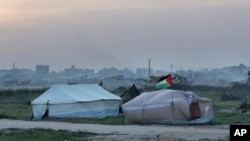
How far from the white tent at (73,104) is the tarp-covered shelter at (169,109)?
744 cm

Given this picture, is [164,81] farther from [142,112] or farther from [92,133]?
[92,133]

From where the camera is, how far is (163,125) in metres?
35.0

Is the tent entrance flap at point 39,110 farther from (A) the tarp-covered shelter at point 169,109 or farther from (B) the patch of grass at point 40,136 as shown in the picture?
(B) the patch of grass at point 40,136

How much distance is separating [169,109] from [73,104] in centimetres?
1050

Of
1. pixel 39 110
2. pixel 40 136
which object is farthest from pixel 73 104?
pixel 40 136

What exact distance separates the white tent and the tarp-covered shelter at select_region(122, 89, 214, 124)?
7442mm

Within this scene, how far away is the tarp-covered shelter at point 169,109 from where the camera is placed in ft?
117

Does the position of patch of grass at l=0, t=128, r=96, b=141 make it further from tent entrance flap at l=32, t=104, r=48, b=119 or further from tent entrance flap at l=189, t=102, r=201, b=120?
tent entrance flap at l=32, t=104, r=48, b=119

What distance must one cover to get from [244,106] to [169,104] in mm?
15860

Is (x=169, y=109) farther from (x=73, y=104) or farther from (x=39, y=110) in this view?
(x=39, y=110)

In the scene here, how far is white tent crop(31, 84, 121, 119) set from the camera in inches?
1736

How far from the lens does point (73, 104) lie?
145 feet

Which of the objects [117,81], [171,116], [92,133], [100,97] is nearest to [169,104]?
[171,116]

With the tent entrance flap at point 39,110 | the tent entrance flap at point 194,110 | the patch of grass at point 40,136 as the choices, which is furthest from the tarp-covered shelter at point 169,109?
the tent entrance flap at point 39,110
